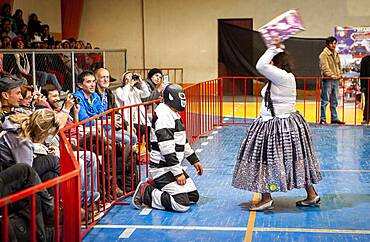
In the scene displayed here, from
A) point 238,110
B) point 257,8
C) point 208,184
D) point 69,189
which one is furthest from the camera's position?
point 257,8

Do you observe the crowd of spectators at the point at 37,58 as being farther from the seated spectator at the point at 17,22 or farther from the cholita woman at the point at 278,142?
the cholita woman at the point at 278,142

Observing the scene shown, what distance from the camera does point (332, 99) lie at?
12852 millimetres

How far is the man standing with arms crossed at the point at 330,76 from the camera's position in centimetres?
1269

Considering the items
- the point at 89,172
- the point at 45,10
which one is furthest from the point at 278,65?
the point at 45,10

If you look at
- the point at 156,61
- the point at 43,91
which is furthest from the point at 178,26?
the point at 43,91

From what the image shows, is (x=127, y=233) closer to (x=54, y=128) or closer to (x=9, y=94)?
(x=54, y=128)

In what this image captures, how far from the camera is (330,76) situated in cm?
1266

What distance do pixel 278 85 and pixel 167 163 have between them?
1.31 meters

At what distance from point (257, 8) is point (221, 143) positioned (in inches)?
384

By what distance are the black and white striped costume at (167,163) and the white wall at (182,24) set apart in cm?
1351

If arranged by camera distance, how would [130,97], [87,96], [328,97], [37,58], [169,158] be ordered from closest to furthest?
[169,158]
[87,96]
[130,97]
[37,58]
[328,97]

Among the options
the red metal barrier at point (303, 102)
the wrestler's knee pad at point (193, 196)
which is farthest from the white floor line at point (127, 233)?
the red metal barrier at point (303, 102)

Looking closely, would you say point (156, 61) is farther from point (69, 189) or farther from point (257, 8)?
point (69, 189)

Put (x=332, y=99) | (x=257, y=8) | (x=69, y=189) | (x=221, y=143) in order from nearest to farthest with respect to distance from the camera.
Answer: (x=69, y=189), (x=221, y=143), (x=332, y=99), (x=257, y=8)
